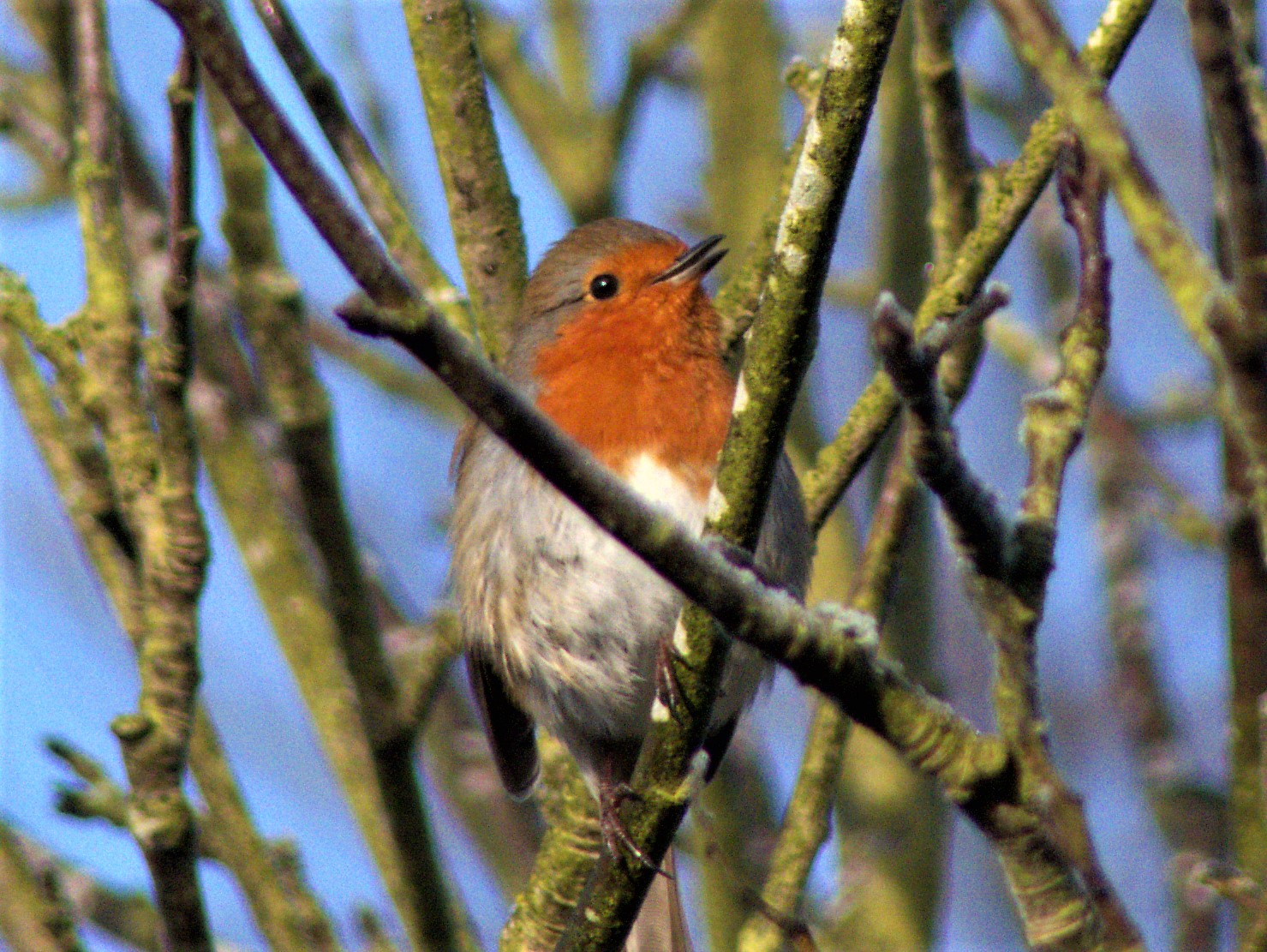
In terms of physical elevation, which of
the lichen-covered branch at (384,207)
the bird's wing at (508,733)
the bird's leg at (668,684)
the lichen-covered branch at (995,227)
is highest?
the lichen-covered branch at (384,207)

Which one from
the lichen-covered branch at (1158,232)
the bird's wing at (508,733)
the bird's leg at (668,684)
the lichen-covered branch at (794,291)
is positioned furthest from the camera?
the bird's wing at (508,733)

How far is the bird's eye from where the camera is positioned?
3.42m

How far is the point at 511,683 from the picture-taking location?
3.28 meters

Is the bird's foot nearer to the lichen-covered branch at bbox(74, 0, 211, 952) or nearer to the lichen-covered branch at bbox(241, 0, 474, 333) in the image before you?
the lichen-covered branch at bbox(74, 0, 211, 952)

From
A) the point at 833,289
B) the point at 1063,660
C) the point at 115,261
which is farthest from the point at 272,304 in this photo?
the point at 1063,660

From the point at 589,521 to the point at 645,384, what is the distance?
1.32 ft

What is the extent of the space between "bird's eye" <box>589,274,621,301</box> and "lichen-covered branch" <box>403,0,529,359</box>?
233 millimetres

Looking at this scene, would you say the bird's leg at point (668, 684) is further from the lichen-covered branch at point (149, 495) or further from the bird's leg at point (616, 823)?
the lichen-covered branch at point (149, 495)

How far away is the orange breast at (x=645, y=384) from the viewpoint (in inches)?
118

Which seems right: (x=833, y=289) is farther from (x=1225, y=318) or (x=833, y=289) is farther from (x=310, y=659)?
(x=1225, y=318)

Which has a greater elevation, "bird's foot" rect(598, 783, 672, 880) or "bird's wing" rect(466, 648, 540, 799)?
"bird's wing" rect(466, 648, 540, 799)

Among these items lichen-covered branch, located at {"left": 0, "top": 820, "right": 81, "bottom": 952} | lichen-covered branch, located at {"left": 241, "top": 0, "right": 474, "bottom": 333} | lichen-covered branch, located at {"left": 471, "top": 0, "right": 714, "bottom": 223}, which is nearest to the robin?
lichen-covered branch, located at {"left": 241, "top": 0, "right": 474, "bottom": 333}

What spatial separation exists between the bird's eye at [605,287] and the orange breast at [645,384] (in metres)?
0.04

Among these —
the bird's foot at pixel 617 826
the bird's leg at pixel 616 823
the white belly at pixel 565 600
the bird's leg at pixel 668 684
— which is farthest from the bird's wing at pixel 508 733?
the bird's leg at pixel 668 684
